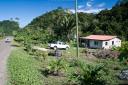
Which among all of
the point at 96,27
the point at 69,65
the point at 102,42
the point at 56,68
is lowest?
the point at 69,65

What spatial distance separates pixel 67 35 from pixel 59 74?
141ft

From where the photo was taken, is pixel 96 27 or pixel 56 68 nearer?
pixel 56 68

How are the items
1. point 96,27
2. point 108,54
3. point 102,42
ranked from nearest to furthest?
point 108,54, point 102,42, point 96,27

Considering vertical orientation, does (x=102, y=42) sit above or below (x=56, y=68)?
above

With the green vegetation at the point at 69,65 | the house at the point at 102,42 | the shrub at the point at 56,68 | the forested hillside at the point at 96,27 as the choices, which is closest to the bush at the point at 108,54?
the green vegetation at the point at 69,65

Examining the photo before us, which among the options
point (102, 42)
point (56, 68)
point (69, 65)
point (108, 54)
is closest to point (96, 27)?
point (102, 42)

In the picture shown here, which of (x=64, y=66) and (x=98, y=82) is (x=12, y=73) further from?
(x=98, y=82)

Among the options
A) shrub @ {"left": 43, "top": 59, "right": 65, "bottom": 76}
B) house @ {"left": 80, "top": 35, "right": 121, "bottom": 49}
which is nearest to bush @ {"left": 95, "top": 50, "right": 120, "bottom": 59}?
shrub @ {"left": 43, "top": 59, "right": 65, "bottom": 76}

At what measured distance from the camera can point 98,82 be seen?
1841 centimetres

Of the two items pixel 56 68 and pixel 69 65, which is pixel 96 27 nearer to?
pixel 69 65

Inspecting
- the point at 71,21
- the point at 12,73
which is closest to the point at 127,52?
the point at 12,73

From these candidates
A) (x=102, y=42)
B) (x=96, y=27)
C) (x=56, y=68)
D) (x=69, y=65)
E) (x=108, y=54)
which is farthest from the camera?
(x=96, y=27)

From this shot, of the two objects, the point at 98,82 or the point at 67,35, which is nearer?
the point at 98,82

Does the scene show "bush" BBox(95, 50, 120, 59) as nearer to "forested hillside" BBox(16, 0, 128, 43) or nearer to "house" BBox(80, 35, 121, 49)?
"house" BBox(80, 35, 121, 49)
